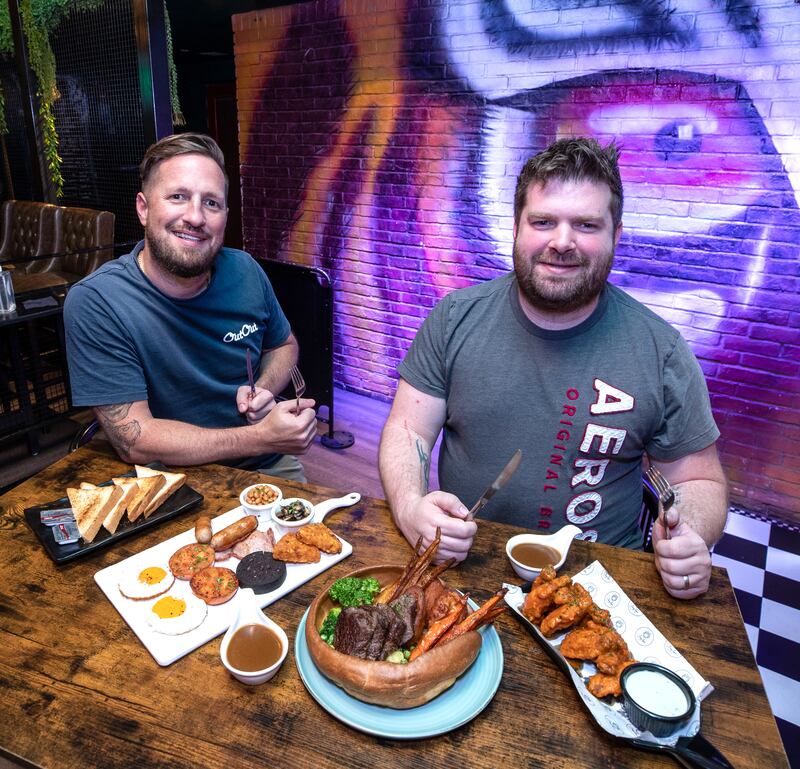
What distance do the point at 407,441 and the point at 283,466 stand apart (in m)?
0.79

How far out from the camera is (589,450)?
1620 millimetres

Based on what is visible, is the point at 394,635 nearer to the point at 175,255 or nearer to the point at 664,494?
the point at 664,494

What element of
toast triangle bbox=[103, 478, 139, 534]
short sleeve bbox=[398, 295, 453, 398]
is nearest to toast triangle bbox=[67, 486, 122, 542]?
toast triangle bbox=[103, 478, 139, 534]

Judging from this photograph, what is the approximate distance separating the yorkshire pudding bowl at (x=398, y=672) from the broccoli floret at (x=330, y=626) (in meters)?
0.04

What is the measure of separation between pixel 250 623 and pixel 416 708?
0.34 m

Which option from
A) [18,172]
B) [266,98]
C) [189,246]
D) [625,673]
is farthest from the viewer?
[18,172]

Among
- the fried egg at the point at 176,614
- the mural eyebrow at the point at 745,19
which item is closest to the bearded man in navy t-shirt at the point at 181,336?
the fried egg at the point at 176,614

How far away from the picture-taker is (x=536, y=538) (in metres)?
1.34

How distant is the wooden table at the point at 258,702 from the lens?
89 cm

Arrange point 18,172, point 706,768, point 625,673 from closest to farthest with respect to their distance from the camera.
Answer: point 706,768 → point 625,673 → point 18,172

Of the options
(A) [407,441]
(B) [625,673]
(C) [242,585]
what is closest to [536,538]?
(B) [625,673]

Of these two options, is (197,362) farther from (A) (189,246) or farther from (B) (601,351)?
(B) (601,351)

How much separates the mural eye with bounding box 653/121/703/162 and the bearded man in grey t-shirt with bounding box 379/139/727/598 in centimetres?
201

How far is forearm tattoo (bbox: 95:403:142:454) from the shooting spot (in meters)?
1.70
